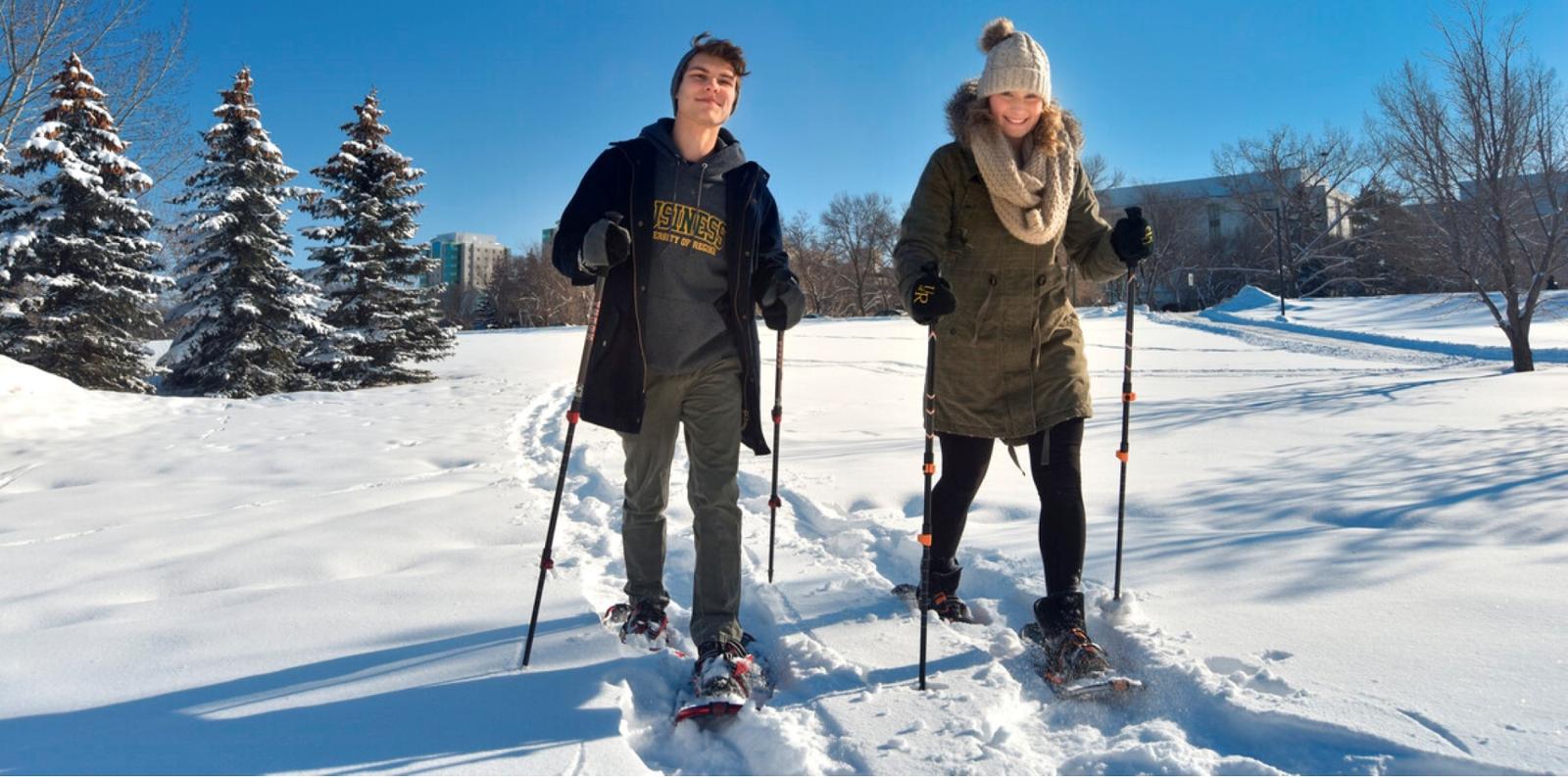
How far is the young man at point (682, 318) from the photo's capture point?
2.36 meters

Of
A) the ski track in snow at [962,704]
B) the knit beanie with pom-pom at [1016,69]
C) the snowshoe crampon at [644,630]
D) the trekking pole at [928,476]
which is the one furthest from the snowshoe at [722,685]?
the knit beanie with pom-pom at [1016,69]

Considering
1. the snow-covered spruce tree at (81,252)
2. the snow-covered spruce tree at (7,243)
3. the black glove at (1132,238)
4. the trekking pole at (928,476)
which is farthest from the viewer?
the snow-covered spruce tree at (81,252)

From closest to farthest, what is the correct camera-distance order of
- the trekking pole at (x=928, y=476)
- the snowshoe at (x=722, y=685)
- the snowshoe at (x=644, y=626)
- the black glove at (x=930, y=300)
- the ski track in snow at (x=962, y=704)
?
the ski track in snow at (x=962, y=704) → the snowshoe at (x=722, y=685) → the trekking pole at (x=928, y=476) → the black glove at (x=930, y=300) → the snowshoe at (x=644, y=626)

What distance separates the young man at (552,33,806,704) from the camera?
7.74 feet

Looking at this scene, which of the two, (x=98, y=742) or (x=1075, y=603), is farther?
(x=1075, y=603)

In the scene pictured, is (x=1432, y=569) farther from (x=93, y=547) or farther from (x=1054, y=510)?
(x=93, y=547)

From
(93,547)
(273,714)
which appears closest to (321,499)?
(93,547)

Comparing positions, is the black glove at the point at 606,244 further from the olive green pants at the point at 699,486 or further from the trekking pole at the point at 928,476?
the trekking pole at the point at 928,476

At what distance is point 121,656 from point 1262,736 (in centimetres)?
294

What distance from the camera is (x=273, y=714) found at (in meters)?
1.92

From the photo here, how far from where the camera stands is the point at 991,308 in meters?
2.55

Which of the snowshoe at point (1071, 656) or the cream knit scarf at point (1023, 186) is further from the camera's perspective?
the cream knit scarf at point (1023, 186)

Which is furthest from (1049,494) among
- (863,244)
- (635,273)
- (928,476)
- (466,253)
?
(466,253)

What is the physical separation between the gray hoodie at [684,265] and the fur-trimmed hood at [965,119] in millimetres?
820
